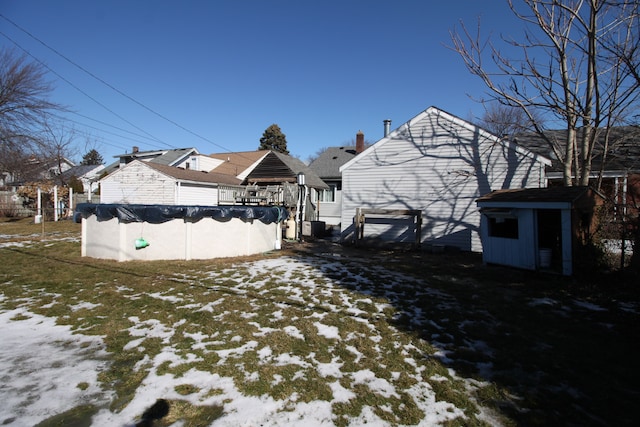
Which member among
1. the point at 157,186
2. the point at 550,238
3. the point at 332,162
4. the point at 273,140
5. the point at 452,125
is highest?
the point at 273,140

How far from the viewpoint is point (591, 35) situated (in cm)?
880

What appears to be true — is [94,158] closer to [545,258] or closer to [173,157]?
[173,157]

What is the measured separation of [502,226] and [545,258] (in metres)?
1.45

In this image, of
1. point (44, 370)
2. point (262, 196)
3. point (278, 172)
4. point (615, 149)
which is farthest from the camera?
point (278, 172)

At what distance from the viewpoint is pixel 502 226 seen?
9.02m

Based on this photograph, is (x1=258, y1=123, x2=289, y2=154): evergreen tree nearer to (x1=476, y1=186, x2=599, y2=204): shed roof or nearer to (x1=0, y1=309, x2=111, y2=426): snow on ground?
(x1=476, y1=186, x2=599, y2=204): shed roof

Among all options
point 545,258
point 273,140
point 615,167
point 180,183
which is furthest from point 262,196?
point 273,140

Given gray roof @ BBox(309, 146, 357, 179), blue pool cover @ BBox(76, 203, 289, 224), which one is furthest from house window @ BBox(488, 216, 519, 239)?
gray roof @ BBox(309, 146, 357, 179)

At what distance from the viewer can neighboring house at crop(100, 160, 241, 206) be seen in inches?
821

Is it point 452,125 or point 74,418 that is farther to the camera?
point 452,125

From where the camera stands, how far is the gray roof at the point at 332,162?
25.1 metres

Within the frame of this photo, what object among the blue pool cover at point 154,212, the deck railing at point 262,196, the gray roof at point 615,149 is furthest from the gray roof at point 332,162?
the blue pool cover at point 154,212

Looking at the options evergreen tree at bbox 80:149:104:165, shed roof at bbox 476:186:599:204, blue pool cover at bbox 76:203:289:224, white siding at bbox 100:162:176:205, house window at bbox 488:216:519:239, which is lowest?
house window at bbox 488:216:519:239

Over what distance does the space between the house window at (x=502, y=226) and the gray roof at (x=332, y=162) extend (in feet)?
52.6
